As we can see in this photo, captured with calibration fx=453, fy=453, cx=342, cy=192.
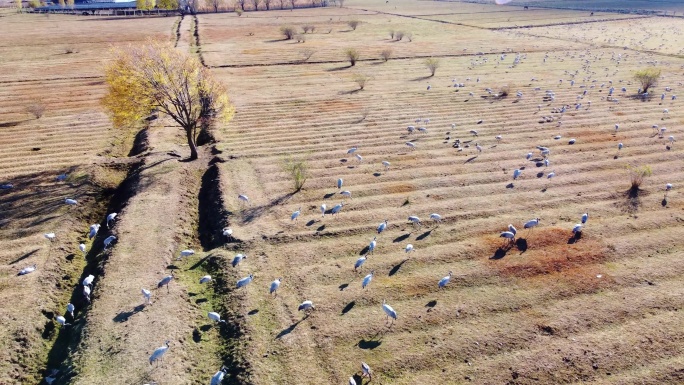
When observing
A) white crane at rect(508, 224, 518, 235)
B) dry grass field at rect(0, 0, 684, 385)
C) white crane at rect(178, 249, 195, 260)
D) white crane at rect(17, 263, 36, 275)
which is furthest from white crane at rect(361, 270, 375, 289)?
white crane at rect(17, 263, 36, 275)

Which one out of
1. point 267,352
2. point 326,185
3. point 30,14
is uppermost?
point 30,14

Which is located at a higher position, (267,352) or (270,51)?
(270,51)

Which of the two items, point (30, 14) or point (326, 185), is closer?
point (326, 185)

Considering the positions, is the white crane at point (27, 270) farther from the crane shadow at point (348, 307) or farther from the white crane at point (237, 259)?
the crane shadow at point (348, 307)

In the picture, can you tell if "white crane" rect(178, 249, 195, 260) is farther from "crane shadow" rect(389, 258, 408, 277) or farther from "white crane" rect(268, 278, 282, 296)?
"crane shadow" rect(389, 258, 408, 277)

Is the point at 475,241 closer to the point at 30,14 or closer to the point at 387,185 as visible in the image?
the point at 387,185

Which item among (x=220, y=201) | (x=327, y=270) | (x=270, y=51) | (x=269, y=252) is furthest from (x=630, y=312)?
(x=270, y=51)

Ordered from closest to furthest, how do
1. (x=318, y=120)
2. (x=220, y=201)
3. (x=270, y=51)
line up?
(x=220, y=201), (x=318, y=120), (x=270, y=51)

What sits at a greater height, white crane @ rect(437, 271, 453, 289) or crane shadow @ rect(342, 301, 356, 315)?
white crane @ rect(437, 271, 453, 289)
